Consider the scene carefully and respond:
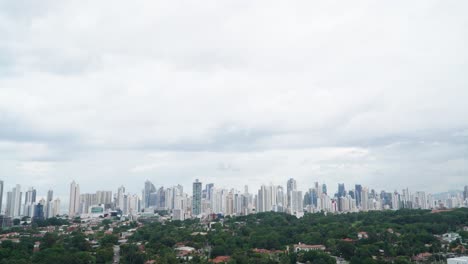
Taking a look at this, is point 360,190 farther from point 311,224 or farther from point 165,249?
point 165,249

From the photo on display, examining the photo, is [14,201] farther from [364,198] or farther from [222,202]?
[364,198]

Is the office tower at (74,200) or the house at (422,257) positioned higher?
the office tower at (74,200)

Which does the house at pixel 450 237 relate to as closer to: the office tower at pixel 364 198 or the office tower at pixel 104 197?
the office tower at pixel 364 198

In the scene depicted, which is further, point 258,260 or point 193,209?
point 193,209

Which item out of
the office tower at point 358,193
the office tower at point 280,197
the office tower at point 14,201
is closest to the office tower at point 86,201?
the office tower at point 14,201

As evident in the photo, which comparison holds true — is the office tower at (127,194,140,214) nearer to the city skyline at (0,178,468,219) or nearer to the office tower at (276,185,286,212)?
the city skyline at (0,178,468,219)

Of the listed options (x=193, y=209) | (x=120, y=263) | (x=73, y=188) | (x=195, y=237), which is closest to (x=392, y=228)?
(x=195, y=237)
